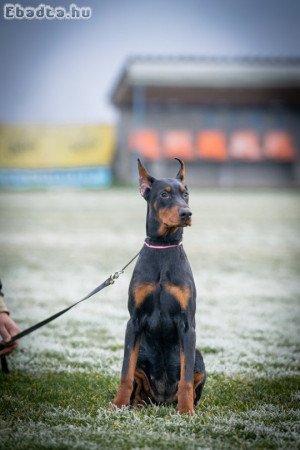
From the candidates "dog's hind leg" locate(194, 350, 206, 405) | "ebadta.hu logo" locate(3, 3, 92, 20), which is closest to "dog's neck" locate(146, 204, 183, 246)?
"dog's hind leg" locate(194, 350, 206, 405)

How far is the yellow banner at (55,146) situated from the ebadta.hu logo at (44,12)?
23.9 meters

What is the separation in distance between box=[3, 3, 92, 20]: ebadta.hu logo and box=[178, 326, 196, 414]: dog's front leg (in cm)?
280

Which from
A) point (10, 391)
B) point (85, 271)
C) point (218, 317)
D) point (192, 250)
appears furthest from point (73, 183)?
point (10, 391)

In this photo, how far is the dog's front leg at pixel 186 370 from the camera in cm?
386

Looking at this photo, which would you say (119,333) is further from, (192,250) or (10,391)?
(192,250)

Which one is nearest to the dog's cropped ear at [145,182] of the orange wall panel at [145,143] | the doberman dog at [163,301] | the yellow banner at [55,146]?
the doberman dog at [163,301]

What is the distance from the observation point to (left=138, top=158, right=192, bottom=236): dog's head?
12.4ft

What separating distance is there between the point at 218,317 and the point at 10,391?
130 inches

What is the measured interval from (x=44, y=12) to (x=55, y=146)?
81.3ft

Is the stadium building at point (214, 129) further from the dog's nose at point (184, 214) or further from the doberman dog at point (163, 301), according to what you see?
the dog's nose at point (184, 214)

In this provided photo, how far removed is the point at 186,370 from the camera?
3852mm

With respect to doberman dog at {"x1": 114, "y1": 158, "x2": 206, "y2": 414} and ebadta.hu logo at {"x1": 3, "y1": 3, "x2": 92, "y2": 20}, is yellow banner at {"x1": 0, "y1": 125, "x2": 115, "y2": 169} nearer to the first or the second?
ebadta.hu logo at {"x1": 3, "y1": 3, "x2": 92, "y2": 20}

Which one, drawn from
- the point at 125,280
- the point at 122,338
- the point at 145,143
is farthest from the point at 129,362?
the point at 145,143

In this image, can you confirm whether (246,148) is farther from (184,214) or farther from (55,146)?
(184,214)
